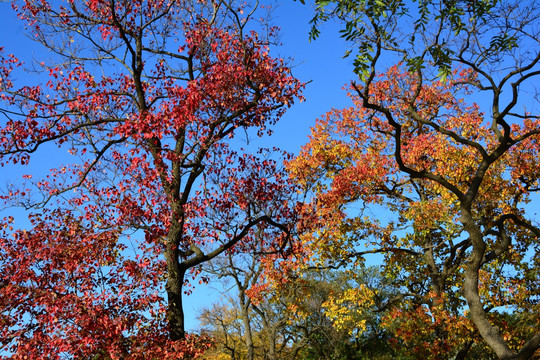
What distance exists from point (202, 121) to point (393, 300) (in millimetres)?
11421

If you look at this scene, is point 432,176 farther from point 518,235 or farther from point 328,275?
point 328,275

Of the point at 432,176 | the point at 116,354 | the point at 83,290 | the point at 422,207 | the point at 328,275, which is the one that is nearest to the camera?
the point at 116,354

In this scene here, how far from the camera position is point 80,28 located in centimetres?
1309

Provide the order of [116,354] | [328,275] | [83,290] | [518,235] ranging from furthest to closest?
[328,275] < [518,235] < [83,290] < [116,354]

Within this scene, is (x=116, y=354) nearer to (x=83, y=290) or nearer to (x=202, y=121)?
(x=83, y=290)

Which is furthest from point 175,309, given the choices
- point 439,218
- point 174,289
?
point 439,218

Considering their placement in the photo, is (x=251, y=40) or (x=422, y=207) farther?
(x=422, y=207)

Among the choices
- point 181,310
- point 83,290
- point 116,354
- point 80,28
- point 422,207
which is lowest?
point 116,354

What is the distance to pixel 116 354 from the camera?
9.84 metres

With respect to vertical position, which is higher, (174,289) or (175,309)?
(174,289)

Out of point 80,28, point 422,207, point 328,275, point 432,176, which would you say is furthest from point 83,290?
point 328,275

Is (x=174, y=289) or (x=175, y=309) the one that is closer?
(x=175, y=309)

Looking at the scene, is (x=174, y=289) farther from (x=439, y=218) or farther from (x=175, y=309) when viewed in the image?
(x=439, y=218)

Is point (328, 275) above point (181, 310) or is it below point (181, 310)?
above
